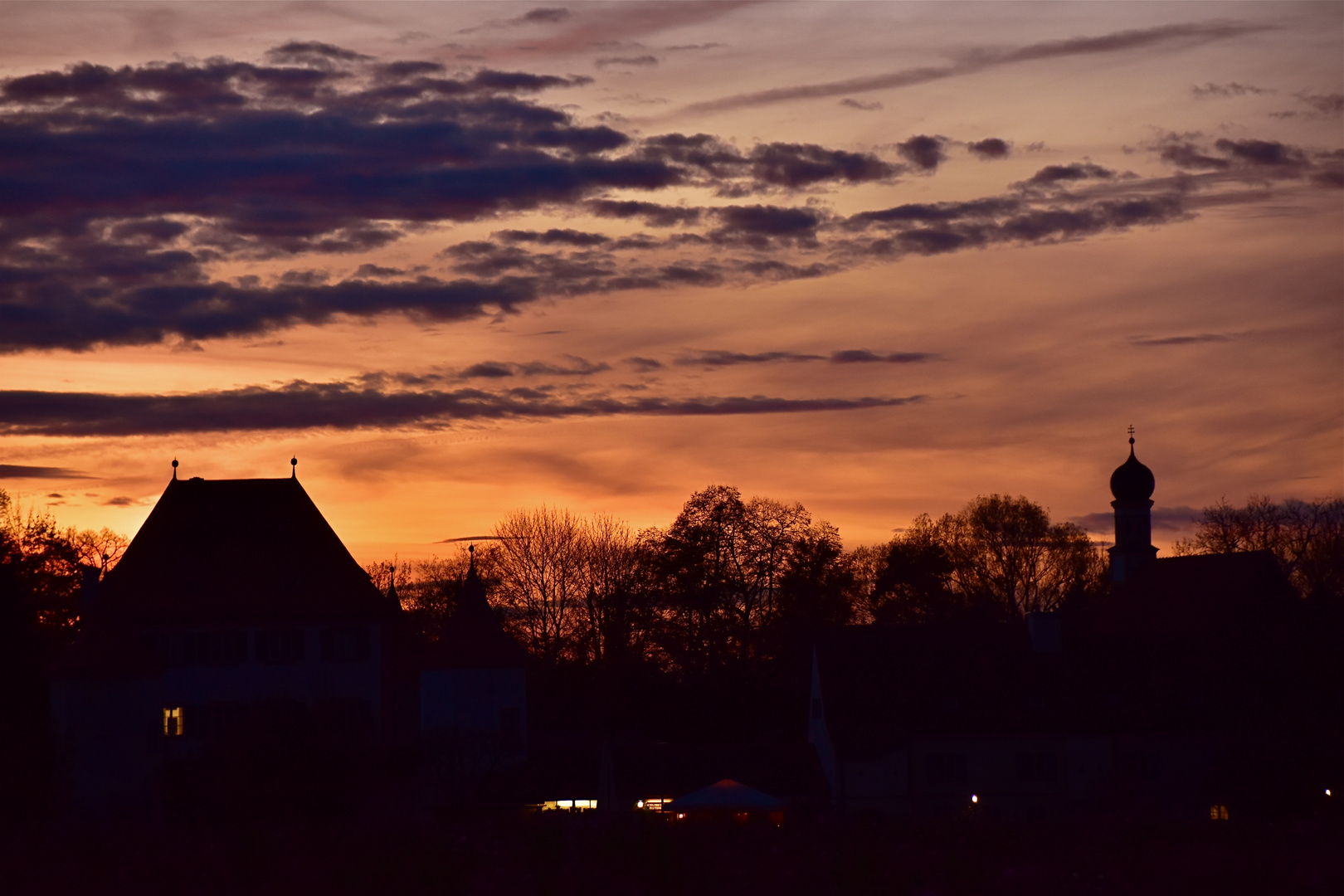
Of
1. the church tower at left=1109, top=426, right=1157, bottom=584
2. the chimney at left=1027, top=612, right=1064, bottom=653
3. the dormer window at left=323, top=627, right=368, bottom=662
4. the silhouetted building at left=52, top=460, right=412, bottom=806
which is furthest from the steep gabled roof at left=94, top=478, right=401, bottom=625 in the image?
the church tower at left=1109, top=426, right=1157, bottom=584

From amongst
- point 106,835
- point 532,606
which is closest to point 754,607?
point 532,606

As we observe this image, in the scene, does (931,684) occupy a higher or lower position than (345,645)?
lower

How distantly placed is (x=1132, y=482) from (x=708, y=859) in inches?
3221

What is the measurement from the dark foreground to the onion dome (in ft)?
256

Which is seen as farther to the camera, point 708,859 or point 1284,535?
point 1284,535

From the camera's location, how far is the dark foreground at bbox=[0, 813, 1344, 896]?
1936cm

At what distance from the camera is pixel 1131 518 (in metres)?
96.8

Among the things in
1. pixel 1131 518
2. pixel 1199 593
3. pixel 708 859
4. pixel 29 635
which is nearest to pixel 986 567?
pixel 1131 518

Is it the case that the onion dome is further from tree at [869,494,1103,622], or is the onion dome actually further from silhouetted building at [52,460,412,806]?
silhouetted building at [52,460,412,806]

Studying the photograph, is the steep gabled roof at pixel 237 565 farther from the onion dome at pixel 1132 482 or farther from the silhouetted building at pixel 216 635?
the onion dome at pixel 1132 482

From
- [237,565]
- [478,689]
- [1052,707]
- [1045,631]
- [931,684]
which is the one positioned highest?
[237,565]

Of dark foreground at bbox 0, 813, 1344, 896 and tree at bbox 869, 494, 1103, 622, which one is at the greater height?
tree at bbox 869, 494, 1103, 622

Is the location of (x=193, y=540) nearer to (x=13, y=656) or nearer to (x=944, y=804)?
(x=13, y=656)

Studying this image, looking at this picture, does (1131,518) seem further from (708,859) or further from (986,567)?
(708,859)
